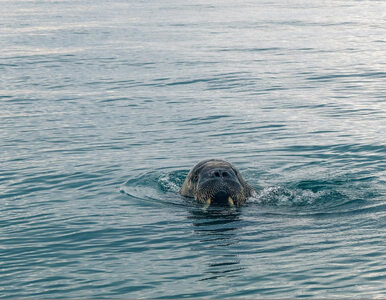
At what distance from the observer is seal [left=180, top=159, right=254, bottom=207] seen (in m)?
13.1

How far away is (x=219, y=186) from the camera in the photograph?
13.1 m

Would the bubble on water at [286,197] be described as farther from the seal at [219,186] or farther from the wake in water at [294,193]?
the seal at [219,186]

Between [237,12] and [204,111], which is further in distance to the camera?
[237,12]

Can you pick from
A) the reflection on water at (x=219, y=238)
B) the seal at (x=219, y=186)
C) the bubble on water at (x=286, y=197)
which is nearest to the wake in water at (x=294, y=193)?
the bubble on water at (x=286, y=197)

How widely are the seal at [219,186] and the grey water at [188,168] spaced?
256 mm

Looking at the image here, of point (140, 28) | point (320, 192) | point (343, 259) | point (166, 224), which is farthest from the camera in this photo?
point (140, 28)

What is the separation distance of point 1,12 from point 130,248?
67.3 metres

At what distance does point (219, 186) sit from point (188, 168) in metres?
3.72

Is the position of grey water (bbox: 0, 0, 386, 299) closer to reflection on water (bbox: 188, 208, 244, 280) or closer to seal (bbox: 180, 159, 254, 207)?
reflection on water (bbox: 188, 208, 244, 280)

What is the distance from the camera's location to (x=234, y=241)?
452 inches

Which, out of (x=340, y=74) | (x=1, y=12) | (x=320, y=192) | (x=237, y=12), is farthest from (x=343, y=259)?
(x=1, y=12)

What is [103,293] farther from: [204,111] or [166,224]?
[204,111]

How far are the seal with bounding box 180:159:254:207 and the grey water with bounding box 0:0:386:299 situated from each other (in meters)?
0.26

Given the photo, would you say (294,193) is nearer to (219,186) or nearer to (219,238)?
(219,186)
